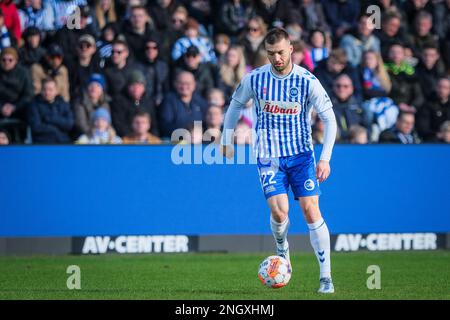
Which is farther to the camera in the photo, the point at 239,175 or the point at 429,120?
the point at 429,120

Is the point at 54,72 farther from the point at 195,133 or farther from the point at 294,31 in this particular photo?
the point at 294,31

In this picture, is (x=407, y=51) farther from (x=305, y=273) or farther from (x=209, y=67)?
(x=305, y=273)

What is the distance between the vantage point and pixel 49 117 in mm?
14961

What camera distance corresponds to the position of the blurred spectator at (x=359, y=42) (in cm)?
1744

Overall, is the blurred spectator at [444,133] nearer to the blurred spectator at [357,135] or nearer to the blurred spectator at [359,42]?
the blurred spectator at [357,135]

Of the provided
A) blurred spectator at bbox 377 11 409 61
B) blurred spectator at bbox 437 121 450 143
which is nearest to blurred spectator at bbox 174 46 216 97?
blurred spectator at bbox 377 11 409 61

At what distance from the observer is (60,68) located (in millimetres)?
15672

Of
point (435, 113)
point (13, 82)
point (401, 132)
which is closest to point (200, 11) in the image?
point (13, 82)

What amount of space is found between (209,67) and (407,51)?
3.77 metres

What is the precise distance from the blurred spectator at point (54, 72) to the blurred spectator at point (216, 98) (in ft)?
6.90

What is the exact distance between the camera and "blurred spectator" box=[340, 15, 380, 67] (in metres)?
17.4

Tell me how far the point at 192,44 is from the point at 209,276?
5.47 metres
